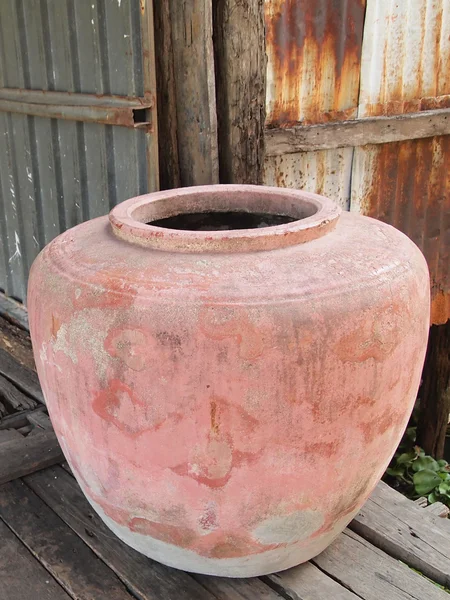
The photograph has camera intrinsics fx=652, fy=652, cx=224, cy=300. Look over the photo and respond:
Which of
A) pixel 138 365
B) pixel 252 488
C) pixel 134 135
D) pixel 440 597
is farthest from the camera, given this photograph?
pixel 134 135

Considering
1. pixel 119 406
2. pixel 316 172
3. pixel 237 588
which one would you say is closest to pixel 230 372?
pixel 119 406

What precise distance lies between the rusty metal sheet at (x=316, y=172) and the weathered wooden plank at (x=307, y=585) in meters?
1.65

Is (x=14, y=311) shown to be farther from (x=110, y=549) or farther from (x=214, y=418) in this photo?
(x=214, y=418)

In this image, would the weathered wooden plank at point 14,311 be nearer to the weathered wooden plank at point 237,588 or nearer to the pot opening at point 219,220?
the pot opening at point 219,220

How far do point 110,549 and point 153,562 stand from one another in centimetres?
15

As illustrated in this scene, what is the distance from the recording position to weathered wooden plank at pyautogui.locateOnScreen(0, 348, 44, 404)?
3131 millimetres

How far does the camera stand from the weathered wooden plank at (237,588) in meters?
1.90

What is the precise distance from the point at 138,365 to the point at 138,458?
0.27 metres

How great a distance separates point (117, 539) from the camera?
2.11 m

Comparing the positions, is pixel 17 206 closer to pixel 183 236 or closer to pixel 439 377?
pixel 183 236

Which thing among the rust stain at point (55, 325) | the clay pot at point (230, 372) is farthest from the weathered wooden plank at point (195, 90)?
the rust stain at point (55, 325)

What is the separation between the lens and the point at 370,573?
1979 mm

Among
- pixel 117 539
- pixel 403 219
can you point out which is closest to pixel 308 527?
pixel 117 539

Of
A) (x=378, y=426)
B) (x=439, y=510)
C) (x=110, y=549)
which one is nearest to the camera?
(x=378, y=426)
